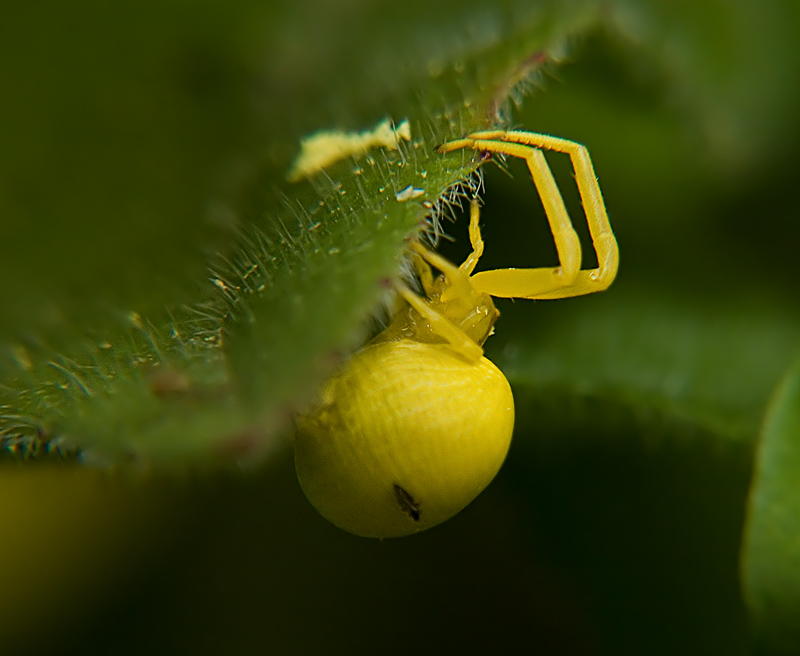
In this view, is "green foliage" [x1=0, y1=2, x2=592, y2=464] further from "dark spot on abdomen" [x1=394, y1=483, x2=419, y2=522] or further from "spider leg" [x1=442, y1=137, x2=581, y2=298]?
"dark spot on abdomen" [x1=394, y1=483, x2=419, y2=522]

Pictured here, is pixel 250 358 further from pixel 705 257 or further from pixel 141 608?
pixel 705 257

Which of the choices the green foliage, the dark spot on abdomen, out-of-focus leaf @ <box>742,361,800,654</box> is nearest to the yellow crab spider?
the dark spot on abdomen

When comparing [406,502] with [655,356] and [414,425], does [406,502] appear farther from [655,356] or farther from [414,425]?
[655,356]

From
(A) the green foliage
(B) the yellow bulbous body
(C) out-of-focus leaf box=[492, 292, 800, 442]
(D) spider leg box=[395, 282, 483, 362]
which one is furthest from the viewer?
(C) out-of-focus leaf box=[492, 292, 800, 442]

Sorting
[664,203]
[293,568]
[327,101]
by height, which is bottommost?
[293,568]

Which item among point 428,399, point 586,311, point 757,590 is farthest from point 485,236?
point 757,590

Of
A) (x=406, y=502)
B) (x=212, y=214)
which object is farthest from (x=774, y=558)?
(x=212, y=214)
